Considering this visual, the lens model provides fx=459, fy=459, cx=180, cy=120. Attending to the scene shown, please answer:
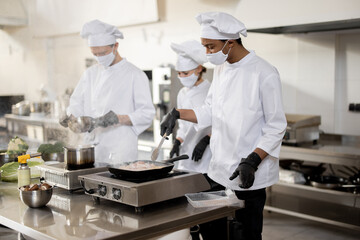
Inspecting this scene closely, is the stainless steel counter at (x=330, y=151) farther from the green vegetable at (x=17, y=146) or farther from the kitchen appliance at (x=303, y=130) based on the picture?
the green vegetable at (x=17, y=146)

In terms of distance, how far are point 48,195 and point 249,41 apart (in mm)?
3203

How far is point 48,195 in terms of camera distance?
1984 millimetres

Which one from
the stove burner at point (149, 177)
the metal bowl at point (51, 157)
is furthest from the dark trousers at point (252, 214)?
the metal bowl at point (51, 157)

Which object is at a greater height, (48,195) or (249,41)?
(249,41)

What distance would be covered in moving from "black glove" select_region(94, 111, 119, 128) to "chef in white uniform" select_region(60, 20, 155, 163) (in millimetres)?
103

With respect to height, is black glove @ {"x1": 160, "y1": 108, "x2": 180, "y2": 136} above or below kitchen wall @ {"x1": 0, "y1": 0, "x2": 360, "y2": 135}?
below

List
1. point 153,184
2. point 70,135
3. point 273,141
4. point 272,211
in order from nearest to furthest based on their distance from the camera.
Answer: point 153,184
point 273,141
point 70,135
point 272,211

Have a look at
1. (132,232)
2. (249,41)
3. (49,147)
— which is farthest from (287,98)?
(132,232)

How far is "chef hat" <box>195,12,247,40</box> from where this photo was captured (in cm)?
229

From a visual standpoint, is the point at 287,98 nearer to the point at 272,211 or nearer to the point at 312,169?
the point at 312,169

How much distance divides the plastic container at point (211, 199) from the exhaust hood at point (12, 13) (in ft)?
9.19

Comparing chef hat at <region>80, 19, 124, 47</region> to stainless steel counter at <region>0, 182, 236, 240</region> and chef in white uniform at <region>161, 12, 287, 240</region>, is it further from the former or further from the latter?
stainless steel counter at <region>0, 182, 236, 240</region>

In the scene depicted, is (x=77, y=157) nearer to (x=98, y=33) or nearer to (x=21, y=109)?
(x=98, y=33)

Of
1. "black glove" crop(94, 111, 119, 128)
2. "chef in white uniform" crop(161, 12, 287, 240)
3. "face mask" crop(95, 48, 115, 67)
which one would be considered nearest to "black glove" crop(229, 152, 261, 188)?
"chef in white uniform" crop(161, 12, 287, 240)
